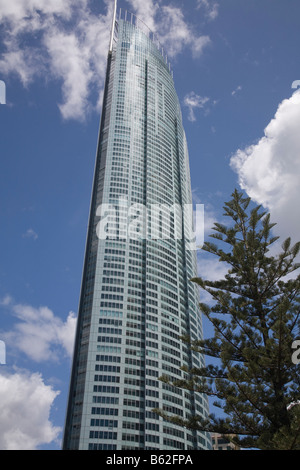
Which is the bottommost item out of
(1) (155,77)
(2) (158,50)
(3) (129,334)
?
(3) (129,334)

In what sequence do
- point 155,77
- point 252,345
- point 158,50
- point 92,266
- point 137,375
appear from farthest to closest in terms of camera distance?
1. point 158,50
2. point 155,77
3. point 92,266
4. point 137,375
5. point 252,345

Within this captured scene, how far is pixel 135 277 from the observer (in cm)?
7738

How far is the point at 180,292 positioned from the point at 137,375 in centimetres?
2403

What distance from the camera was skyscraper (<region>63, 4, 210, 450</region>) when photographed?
6109cm

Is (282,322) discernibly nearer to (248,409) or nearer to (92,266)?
(248,409)

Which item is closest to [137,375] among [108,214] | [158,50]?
[108,214]

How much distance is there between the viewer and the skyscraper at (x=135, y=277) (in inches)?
2405
